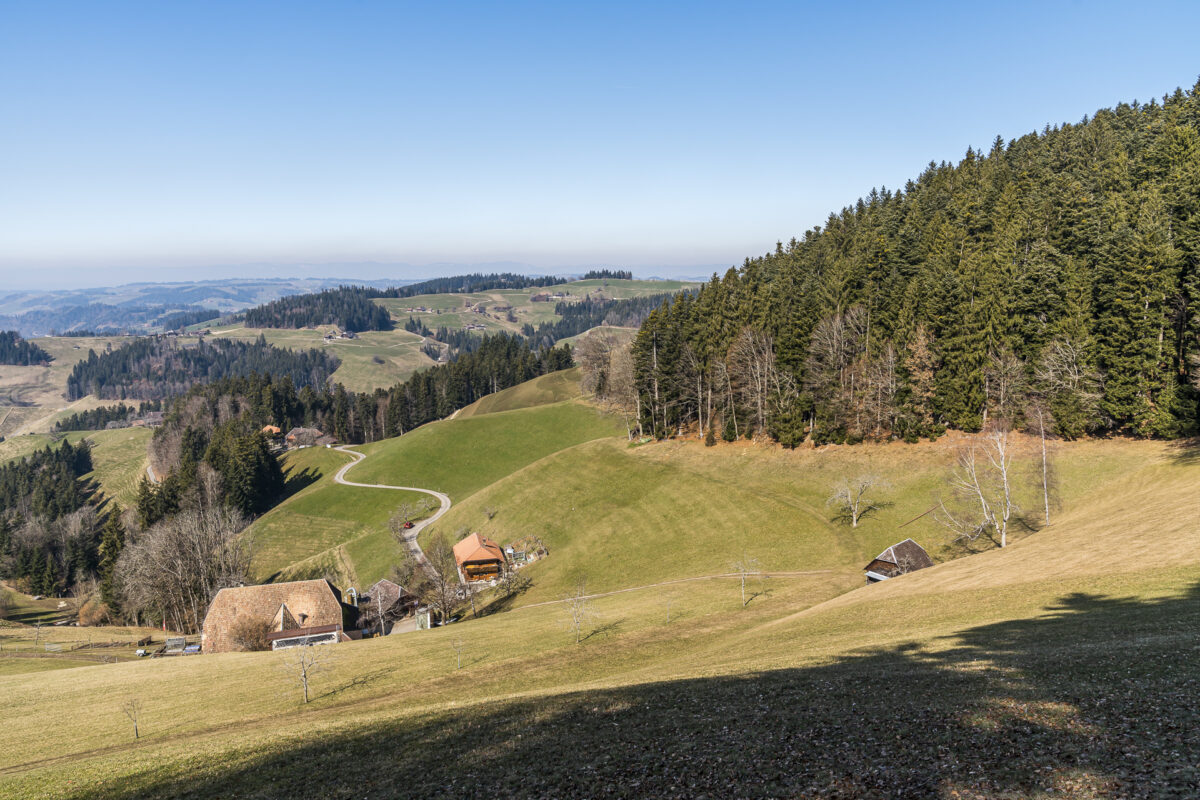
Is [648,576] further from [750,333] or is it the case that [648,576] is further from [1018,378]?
[1018,378]

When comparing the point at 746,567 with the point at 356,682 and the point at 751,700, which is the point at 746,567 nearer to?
the point at 356,682

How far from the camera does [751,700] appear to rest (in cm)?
2231

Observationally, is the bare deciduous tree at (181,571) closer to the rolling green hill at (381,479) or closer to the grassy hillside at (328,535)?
the grassy hillside at (328,535)

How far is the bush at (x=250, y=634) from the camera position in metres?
65.8

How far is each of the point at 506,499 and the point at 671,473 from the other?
26.0 m

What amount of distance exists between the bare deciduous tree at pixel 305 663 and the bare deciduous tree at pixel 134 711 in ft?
26.8

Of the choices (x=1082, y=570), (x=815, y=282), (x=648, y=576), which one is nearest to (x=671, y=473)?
(x=648, y=576)

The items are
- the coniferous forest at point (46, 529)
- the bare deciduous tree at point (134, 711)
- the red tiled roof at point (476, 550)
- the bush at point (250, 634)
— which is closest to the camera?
the bare deciduous tree at point (134, 711)

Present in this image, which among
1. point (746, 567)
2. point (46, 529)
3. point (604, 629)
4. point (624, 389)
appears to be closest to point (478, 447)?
point (624, 389)

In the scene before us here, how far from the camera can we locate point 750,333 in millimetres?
87625

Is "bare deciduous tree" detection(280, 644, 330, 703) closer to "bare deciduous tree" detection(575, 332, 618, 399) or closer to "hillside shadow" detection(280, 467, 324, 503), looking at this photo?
"bare deciduous tree" detection(575, 332, 618, 399)

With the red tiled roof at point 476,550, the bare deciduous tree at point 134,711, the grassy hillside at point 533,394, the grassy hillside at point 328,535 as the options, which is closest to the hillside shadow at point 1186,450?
the red tiled roof at point 476,550

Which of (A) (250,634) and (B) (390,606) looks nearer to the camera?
(A) (250,634)

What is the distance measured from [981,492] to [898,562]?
16.5m
